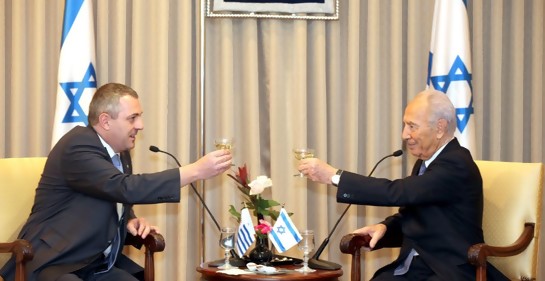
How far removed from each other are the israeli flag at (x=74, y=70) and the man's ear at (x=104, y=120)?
4.33 feet

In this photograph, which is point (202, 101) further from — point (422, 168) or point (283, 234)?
Result: point (422, 168)

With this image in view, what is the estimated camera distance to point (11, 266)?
3.73m

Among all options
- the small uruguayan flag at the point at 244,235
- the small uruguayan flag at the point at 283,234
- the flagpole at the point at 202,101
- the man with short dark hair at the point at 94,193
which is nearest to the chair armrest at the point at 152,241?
the man with short dark hair at the point at 94,193

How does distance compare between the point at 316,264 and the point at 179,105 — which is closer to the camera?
the point at 316,264

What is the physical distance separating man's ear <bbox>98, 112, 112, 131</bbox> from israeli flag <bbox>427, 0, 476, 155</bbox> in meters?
2.45

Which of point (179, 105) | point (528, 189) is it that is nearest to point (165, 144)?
point (179, 105)

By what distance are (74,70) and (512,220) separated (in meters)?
2.83

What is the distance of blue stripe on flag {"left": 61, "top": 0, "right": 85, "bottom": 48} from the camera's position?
17.4 feet

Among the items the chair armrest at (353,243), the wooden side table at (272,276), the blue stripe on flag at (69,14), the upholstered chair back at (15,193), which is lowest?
the wooden side table at (272,276)

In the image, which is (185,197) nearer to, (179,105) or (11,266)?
(179,105)

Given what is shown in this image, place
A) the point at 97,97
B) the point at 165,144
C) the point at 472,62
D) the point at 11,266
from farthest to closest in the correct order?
1. the point at 472,62
2. the point at 165,144
3. the point at 97,97
4. the point at 11,266

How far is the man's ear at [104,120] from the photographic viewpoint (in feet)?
13.0

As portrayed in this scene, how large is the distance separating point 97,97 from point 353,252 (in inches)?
57.4

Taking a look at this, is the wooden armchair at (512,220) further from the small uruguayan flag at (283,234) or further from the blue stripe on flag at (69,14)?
the blue stripe on flag at (69,14)
